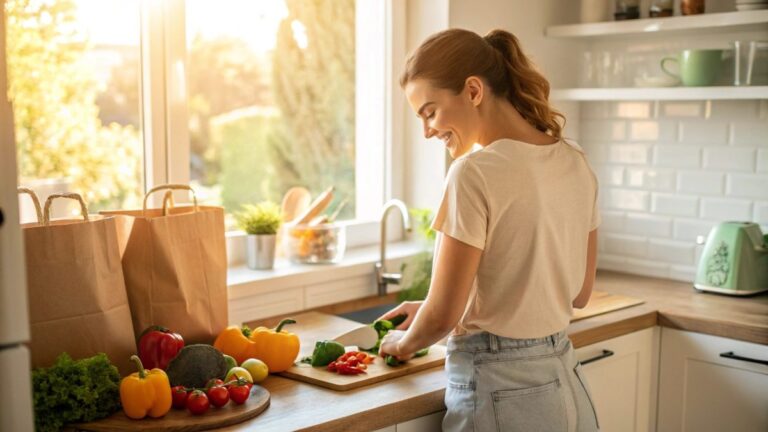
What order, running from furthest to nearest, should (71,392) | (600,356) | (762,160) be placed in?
(762,160), (600,356), (71,392)

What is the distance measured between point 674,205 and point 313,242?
139 centimetres

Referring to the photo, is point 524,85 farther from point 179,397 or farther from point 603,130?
point 603,130

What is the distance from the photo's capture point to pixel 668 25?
3.14 meters

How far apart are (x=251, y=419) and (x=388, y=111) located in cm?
164

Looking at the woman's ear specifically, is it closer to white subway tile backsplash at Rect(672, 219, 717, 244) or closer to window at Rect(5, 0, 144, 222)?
window at Rect(5, 0, 144, 222)

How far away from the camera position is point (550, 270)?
1931 millimetres

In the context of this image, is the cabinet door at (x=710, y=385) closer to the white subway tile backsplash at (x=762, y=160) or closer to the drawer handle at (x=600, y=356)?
the drawer handle at (x=600, y=356)

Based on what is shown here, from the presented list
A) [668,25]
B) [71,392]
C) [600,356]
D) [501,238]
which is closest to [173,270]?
[71,392]

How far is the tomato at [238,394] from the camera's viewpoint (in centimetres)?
186

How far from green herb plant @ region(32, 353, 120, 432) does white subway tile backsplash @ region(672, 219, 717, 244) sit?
7.34 ft

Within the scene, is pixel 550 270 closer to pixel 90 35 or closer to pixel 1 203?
pixel 1 203

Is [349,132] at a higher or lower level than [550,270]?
higher

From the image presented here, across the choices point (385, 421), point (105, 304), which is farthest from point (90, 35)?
point (385, 421)

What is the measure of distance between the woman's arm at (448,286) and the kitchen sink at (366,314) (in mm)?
973
